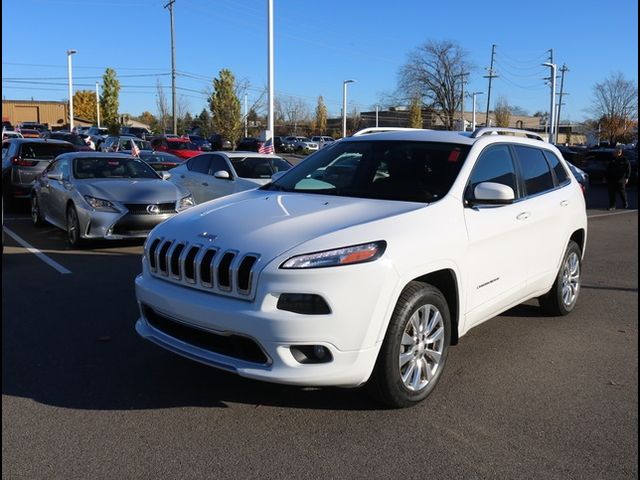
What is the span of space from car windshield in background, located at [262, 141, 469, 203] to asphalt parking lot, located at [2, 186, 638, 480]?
141cm

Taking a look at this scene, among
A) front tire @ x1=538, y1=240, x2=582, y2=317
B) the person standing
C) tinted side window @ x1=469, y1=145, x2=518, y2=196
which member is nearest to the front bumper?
tinted side window @ x1=469, y1=145, x2=518, y2=196

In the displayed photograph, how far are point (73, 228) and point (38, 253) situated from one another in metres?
0.67

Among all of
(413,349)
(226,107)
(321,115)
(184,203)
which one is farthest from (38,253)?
(321,115)

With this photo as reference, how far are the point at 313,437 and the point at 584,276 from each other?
5.82m

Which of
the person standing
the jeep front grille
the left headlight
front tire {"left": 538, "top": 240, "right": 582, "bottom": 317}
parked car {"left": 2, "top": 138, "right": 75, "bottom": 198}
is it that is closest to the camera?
the jeep front grille

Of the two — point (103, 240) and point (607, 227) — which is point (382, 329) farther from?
point (607, 227)

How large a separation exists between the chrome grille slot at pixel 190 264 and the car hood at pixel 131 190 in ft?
19.0

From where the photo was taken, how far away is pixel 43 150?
13.6 meters

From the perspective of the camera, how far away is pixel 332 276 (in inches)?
134

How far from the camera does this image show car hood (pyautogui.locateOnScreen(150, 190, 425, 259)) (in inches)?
141

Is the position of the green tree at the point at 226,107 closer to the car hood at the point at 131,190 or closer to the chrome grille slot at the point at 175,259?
the car hood at the point at 131,190

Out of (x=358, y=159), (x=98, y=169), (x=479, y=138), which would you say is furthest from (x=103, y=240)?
(x=479, y=138)

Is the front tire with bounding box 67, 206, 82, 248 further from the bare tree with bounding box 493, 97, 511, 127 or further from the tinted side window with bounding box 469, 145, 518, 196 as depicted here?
the bare tree with bounding box 493, 97, 511, 127

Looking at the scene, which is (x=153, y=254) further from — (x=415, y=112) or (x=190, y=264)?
(x=415, y=112)
